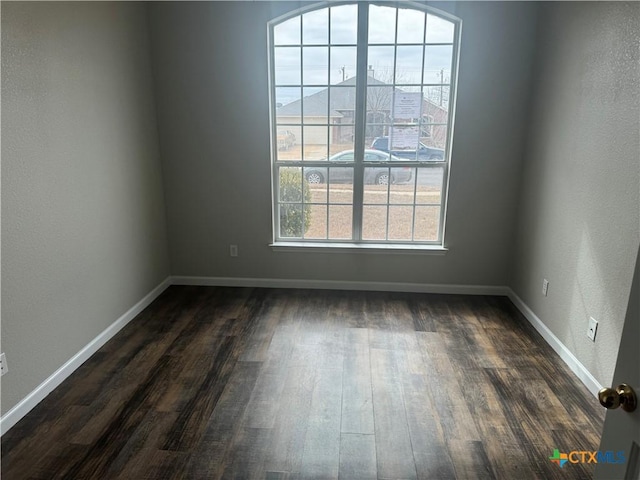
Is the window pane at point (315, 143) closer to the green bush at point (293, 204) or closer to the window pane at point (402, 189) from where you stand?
the green bush at point (293, 204)

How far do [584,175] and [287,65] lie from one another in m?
2.44

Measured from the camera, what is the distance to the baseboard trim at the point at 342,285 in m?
3.92

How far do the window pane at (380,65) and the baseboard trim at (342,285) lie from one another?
1807mm

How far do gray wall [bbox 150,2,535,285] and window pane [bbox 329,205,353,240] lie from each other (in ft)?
0.65

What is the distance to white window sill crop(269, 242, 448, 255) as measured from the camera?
385cm

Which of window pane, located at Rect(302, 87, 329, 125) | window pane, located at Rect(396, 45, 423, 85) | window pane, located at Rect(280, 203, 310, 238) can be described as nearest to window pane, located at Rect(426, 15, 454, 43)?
window pane, located at Rect(396, 45, 423, 85)

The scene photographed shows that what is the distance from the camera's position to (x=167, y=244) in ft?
13.3

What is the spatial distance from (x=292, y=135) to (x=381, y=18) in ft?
→ 3.95

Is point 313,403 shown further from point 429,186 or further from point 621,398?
point 429,186

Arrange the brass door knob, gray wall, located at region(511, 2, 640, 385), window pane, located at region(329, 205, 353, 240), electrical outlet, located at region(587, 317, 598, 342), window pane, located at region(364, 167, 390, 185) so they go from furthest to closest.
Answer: window pane, located at region(329, 205, 353, 240) < window pane, located at region(364, 167, 390, 185) < electrical outlet, located at region(587, 317, 598, 342) < gray wall, located at region(511, 2, 640, 385) < the brass door knob

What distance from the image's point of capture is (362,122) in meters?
3.69

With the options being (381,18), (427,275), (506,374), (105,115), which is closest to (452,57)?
(381,18)

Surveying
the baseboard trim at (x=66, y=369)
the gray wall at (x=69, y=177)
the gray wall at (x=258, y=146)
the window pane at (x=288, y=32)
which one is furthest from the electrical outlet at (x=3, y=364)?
the window pane at (x=288, y=32)

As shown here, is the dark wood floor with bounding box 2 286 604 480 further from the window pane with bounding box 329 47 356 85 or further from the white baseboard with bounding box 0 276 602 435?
the window pane with bounding box 329 47 356 85
